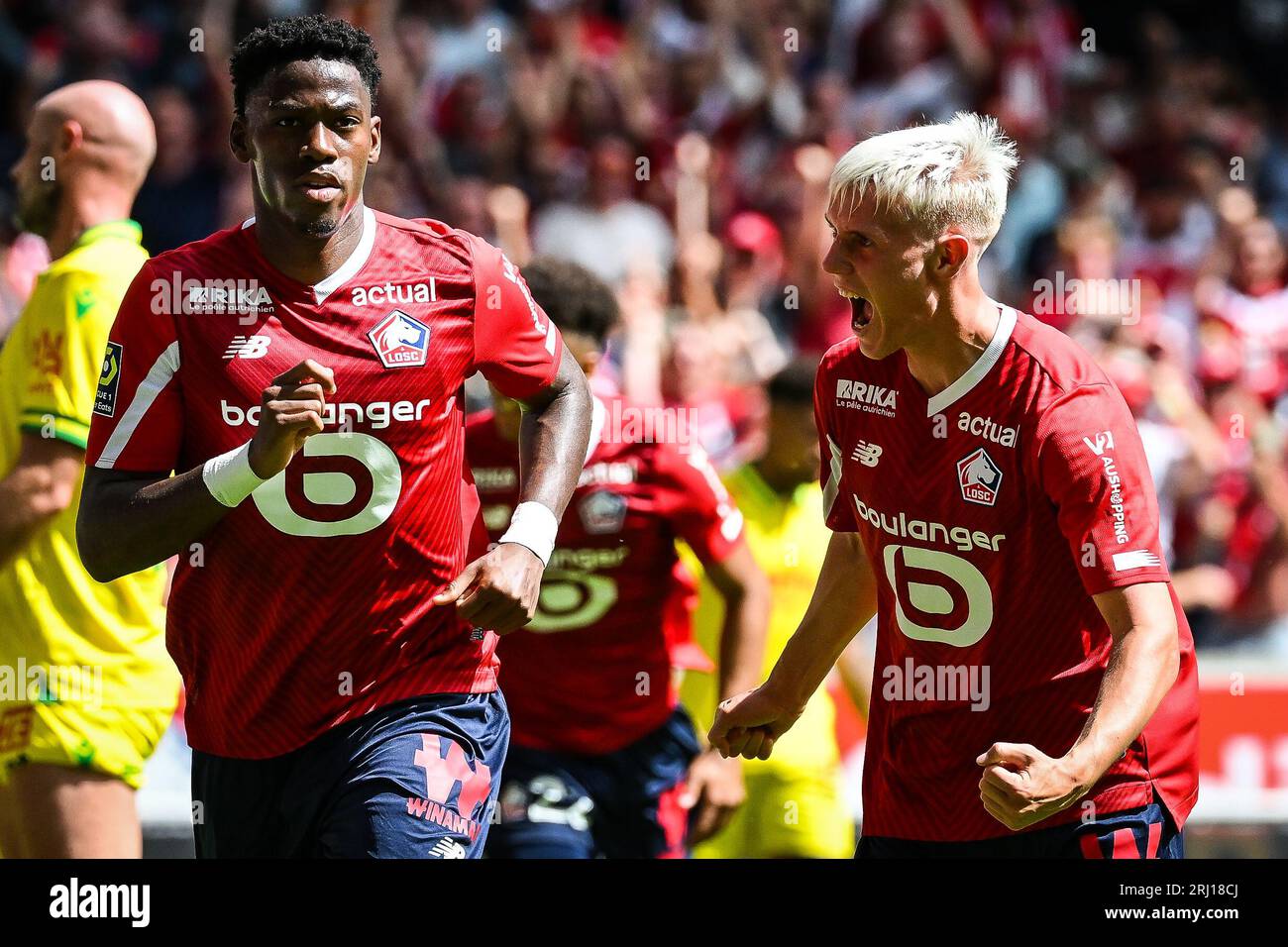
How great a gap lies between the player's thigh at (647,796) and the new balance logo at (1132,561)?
264cm

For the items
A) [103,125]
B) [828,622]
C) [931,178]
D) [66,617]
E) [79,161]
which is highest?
[103,125]

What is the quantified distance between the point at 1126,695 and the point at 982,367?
85cm

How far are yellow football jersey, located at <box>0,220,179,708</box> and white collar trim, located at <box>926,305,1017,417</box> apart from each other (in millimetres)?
2506

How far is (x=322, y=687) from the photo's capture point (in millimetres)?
4160

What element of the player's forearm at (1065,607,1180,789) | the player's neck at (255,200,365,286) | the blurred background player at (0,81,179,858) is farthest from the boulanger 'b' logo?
the blurred background player at (0,81,179,858)

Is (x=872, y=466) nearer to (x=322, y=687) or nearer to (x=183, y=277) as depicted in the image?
(x=322, y=687)

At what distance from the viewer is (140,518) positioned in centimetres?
401

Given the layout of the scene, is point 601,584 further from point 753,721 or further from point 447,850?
point 447,850

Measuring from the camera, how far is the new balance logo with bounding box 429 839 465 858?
4.04 m

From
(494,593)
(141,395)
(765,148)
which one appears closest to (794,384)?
(494,593)

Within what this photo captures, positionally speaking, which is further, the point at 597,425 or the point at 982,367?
the point at 597,425

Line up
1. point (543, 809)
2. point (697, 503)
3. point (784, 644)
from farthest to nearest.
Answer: point (784, 644) → point (697, 503) → point (543, 809)

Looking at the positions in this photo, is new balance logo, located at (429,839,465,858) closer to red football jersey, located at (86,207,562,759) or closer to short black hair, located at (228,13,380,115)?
red football jersey, located at (86,207,562,759)
